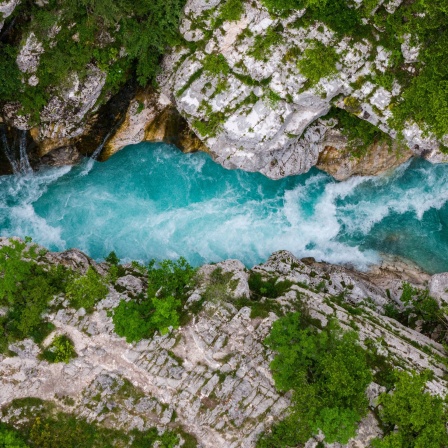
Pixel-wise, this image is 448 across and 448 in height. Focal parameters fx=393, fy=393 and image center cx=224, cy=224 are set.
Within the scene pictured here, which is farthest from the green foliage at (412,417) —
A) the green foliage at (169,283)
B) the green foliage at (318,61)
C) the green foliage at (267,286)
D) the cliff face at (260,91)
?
the green foliage at (318,61)

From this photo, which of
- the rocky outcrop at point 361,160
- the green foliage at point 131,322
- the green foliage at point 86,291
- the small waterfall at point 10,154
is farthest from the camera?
the rocky outcrop at point 361,160

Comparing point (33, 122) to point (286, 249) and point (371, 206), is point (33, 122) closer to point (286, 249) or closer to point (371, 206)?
point (286, 249)

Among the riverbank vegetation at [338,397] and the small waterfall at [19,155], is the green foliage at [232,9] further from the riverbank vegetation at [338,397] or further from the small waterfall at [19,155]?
the riverbank vegetation at [338,397]

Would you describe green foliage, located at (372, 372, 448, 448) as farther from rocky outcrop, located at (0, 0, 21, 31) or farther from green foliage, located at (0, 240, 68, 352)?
rocky outcrop, located at (0, 0, 21, 31)

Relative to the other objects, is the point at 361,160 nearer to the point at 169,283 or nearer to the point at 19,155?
the point at 169,283

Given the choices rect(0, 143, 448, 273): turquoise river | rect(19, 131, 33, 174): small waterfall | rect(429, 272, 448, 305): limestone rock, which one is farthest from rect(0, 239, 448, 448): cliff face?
rect(19, 131, 33, 174): small waterfall

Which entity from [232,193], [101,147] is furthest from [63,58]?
[232,193]
